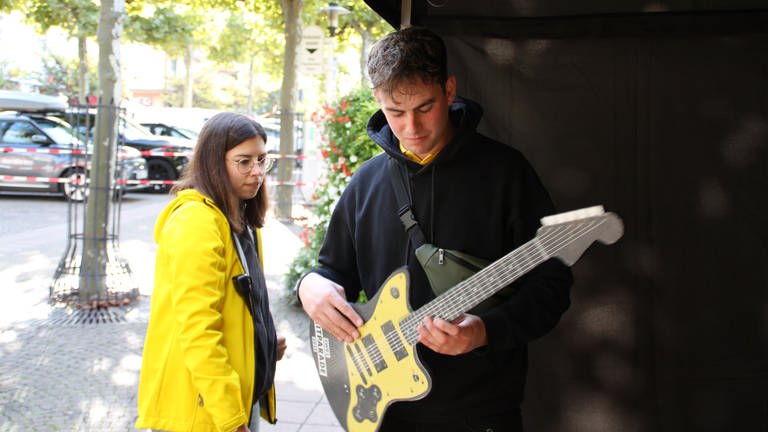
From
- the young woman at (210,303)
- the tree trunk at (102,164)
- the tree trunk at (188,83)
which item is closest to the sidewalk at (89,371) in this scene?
the tree trunk at (102,164)

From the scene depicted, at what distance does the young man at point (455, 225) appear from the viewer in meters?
2.03

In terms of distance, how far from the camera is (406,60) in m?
2.09

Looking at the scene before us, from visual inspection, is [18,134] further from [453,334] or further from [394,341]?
[453,334]

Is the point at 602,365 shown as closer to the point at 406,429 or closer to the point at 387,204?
the point at 406,429

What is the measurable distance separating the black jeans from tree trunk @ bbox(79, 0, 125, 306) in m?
6.30

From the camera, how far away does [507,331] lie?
1.97 meters

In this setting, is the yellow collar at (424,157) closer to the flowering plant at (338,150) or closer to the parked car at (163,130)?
the flowering plant at (338,150)

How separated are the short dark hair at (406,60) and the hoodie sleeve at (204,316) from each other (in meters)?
0.74

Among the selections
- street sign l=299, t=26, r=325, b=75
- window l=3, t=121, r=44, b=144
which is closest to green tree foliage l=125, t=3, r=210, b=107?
window l=3, t=121, r=44, b=144

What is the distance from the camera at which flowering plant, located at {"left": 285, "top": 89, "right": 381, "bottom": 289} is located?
6941mm

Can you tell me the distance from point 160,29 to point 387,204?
1838cm

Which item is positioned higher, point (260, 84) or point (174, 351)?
point (260, 84)

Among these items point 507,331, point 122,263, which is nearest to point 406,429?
point 507,331

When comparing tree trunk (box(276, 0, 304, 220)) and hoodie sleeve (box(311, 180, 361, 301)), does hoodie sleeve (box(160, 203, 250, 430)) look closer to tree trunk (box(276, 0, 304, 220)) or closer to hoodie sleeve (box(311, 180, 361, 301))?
hoodie sleeve (box(311, 180, 361, 301))
